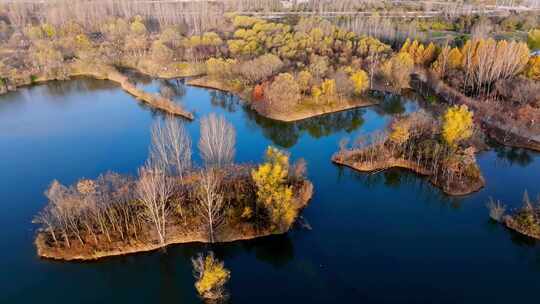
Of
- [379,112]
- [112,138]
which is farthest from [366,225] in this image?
[112,138]

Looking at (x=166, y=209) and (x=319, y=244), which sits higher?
(x=166, y=209)

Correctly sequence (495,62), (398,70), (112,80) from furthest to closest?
(112,80)
(398,70)
(495,62)

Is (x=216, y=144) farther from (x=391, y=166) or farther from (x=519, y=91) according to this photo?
(x=519, y=91)

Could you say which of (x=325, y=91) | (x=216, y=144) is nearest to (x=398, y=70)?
(x=325, y=91)

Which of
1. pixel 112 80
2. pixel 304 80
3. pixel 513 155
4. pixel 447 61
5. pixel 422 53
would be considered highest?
pixel 422 53

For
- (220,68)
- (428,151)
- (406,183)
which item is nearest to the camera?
(406,183)

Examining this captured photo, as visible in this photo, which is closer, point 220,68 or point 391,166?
point 391,166

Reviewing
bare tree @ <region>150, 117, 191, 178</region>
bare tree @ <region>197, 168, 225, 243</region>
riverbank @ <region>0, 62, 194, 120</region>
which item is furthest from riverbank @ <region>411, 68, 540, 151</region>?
riverbank @ <region>0, 62, 194, 120</region>

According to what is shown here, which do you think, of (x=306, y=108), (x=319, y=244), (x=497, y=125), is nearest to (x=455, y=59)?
(x=497, y=125)
